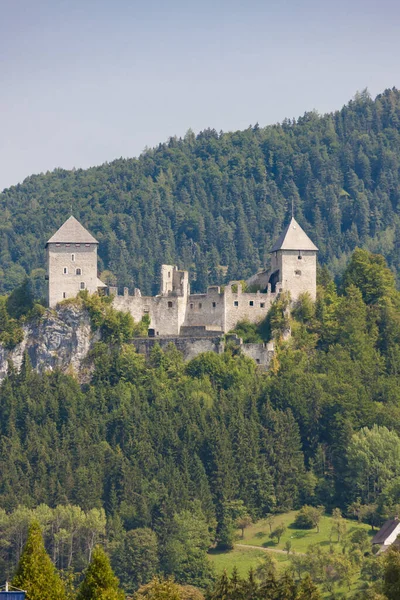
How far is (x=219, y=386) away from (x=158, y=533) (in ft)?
33.0

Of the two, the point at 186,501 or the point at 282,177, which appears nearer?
the point at 186,501

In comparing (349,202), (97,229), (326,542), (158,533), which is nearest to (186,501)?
(158,533)

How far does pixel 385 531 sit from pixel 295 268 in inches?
670

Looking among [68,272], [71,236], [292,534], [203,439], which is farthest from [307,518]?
[71,236]

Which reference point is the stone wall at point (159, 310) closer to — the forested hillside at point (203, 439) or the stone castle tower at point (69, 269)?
the forested hillside at point (203, 439)

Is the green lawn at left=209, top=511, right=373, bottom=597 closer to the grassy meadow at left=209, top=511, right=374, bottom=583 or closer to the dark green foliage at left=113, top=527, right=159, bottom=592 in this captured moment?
the grassy meadow at left=209, top=511, right=374, bottom=583

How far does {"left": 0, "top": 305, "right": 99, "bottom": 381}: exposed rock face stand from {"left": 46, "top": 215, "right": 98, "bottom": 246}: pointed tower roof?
12.4 ft

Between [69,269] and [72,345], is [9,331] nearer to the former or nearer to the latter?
[72,345]

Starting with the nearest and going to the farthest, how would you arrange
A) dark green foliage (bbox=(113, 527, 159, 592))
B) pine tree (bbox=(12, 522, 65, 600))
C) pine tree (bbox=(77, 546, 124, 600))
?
pine tree (bbox=(12, 522, 65, 600)) → pine tree (bbox=(77, 546, 124, 600)) → dark green foliage (bbox=(113, 527, 159, 592))

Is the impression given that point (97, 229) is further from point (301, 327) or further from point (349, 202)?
point (301, 327)

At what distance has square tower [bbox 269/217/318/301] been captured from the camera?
8744 centimetres

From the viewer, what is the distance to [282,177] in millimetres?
178500

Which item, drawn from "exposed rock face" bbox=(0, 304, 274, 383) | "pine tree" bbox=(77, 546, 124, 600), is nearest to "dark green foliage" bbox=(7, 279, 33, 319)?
"exposed rock face" bbox=(0, 304, 274, 383)

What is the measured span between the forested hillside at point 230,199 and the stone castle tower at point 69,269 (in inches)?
2558
